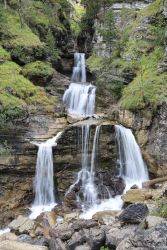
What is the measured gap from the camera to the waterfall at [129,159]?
27305 mm

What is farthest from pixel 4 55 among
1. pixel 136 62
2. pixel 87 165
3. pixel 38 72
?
pixel 87 165

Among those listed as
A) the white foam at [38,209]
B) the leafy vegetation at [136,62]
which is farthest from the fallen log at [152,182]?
the white foam at [38,209]

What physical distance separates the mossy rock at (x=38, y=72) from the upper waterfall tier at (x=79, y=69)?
6759 millimetres

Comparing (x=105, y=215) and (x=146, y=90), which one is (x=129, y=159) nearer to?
(x=146, y=90)

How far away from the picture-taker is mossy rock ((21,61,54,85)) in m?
34.7

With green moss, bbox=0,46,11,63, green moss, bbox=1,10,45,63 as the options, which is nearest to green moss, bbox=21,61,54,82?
green moss, bbox=1,10,45,63

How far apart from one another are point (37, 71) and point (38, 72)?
16 cm

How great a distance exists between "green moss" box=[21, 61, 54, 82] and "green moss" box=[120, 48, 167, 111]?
313 inches

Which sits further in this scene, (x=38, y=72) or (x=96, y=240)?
(x=38, y=72)

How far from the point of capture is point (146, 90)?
29.7 m

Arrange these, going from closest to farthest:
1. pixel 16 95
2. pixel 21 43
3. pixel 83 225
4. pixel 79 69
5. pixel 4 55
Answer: pixel 83 225 < pixel 16 95 < pixel 4 55 < pixel 21 43 < pixel 79 69

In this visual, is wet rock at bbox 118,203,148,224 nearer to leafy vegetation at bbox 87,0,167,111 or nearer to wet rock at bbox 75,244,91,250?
wet rock at bbox 75,244,91,250

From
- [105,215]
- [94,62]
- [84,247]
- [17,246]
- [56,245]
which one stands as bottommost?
[17,246]

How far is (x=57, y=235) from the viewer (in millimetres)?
16625
